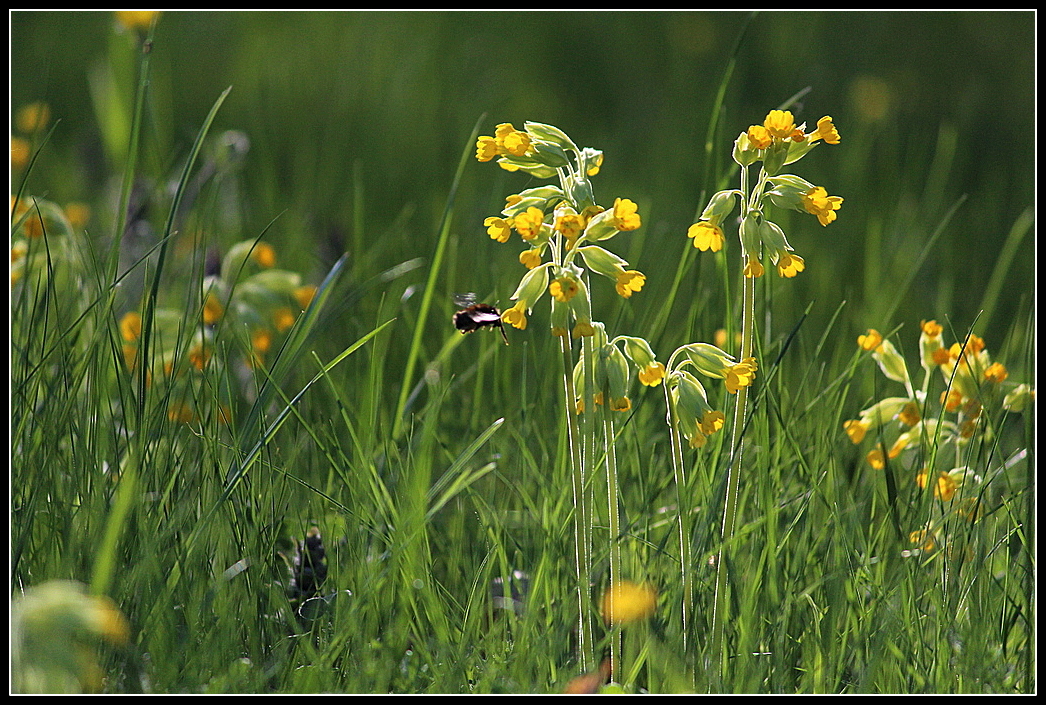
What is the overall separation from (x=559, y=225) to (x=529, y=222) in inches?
1.7

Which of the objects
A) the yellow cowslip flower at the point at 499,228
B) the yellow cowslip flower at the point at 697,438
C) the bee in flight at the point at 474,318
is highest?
the yellow cowslip flower at the point at 499,228

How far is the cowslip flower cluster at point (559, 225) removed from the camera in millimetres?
1335

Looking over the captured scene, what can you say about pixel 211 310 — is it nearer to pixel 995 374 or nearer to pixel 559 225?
pixel 559 225

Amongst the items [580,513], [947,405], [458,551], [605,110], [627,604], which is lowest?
[458,551]

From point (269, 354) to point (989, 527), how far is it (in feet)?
5.75

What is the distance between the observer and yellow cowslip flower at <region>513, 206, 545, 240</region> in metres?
1.33

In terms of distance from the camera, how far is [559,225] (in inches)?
52.6

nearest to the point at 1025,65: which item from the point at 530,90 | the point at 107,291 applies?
the point at 530,90

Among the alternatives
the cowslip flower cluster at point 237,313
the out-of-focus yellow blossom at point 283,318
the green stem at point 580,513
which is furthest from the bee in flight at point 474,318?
the out-of-focus yellow blossom at point 283,318

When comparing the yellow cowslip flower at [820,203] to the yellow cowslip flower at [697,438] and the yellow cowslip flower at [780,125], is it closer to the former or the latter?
the yellow cowslip flower at [780,125]

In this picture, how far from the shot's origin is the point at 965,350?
5.73 feet

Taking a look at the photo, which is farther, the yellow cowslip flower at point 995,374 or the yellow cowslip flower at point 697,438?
the yellow cowslip flower at point 995,374

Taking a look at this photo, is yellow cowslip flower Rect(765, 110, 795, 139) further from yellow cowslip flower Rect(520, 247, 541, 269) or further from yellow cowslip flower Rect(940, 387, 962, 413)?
yellow cowslip flower Rect(940, 387, 962, 413)

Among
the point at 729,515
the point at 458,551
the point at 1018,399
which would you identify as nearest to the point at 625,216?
the point at 729,515
